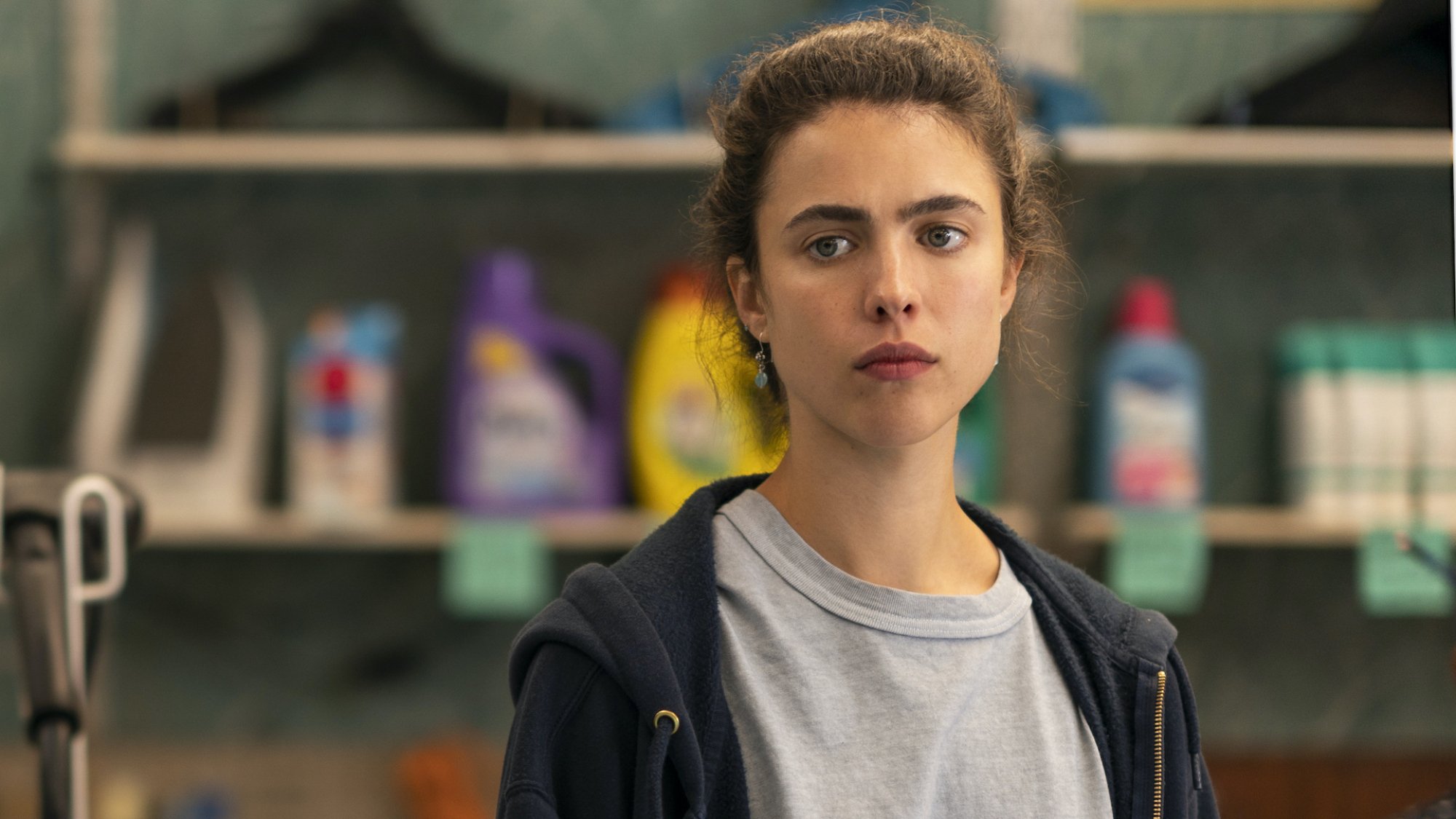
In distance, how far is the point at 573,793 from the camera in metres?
0.61

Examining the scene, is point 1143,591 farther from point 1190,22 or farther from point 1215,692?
point 1190,22

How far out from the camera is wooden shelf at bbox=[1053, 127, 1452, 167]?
5.40 ft

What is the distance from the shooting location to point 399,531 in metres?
1.69

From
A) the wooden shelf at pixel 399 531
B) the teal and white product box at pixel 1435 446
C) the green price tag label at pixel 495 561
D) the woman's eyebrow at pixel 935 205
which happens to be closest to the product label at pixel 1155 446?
the wooden shelf at pixel 399 531

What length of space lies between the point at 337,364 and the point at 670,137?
0.52m

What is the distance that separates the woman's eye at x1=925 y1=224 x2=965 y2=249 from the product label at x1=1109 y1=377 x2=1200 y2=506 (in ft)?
3.79

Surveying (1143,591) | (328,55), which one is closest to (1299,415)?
(1143,591)

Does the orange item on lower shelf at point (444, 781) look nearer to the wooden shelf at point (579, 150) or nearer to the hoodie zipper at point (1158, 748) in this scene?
the wooden shelf at point (579, 150)

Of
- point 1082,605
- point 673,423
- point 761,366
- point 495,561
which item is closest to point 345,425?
point 495,561

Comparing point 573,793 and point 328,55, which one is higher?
point 328,55

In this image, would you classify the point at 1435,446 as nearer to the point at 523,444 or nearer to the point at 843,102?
the point at 523,444

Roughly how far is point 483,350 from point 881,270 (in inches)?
47.0

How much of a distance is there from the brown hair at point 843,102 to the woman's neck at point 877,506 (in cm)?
9

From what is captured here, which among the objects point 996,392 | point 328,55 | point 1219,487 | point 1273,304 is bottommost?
point 1219,487
